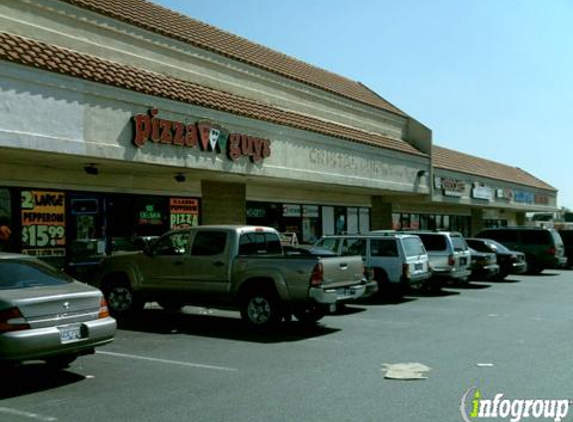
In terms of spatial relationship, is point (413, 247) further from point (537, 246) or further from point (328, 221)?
point (537, 246)

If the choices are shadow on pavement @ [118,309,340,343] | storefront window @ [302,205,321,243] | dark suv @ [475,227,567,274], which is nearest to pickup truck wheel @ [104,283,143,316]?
shadow on pavement @ [118,309,340,343]

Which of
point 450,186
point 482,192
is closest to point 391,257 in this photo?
point 450,186

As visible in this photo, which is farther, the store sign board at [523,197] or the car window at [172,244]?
the store sign board at [523,197]

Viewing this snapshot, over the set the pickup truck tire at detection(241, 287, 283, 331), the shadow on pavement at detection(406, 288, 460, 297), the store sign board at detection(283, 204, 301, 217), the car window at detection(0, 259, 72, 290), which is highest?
the store sign board at detection(283, 204, 301, 217)

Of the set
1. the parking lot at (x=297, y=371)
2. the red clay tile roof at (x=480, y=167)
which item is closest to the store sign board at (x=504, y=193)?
the red clay tile roof at (x=480, y=167)

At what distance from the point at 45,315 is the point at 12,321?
1.26 feet

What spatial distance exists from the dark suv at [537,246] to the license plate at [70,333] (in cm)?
2345

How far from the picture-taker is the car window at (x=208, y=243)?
12.4 meters

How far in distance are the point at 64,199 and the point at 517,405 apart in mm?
11705

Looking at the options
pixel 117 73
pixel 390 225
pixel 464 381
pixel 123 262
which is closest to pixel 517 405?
pixel 464 381

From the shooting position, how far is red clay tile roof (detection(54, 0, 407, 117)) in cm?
1771

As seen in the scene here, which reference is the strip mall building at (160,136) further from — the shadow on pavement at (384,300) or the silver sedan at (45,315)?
the shadow on pavement at (384,300)

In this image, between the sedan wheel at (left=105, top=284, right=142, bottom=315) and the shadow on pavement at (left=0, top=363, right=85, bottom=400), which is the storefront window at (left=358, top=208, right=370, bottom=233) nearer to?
the sedan wheel at (left=105, top=284, right=142, bottom=315)

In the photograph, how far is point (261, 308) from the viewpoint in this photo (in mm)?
11844
